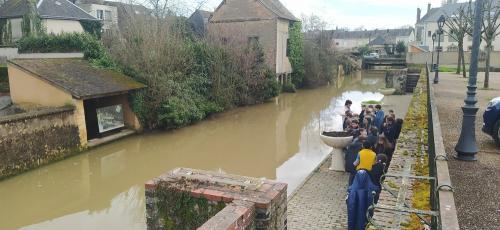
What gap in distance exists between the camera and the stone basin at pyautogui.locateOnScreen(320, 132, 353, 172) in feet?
36.8

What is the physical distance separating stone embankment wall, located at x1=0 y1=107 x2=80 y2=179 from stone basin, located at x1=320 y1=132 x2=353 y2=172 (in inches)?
400

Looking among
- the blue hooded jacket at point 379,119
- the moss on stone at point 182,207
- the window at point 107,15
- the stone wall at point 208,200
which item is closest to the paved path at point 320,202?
the blue hooded jacket at point 379,119

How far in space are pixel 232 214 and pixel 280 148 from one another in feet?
43.6

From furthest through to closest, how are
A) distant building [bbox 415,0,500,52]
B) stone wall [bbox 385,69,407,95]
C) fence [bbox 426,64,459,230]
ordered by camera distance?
distant building [bbox 415,0,500,52], stone wall [bbox 385,69,407,95], fence [bbox 426,64,459,230]

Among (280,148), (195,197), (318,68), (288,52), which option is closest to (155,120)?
(280,148)

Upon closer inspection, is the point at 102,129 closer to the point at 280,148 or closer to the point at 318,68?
the point at 280,148

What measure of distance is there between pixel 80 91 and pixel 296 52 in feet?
81.4

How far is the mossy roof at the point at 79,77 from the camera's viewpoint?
1609 centimetres

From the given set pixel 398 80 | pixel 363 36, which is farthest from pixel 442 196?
pixel 363 36

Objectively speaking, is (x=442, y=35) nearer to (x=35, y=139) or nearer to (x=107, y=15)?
(x=107, y=15)

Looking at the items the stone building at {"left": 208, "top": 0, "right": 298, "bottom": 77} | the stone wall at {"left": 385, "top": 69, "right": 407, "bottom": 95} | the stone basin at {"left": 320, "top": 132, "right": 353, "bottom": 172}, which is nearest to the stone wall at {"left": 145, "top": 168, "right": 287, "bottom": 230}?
the stone basin at {"left": 320, "top": 132, "right": 353, "bottom": 172}

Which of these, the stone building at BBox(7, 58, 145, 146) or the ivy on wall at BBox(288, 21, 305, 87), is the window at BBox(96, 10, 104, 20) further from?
the stone building at BBox(7, 58, 145, 146)

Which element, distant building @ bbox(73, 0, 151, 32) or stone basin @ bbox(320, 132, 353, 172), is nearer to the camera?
stone basin @ bbox(320, 132, 353, 172)

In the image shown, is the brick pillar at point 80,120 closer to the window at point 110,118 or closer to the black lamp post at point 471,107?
the window at point 110,118
